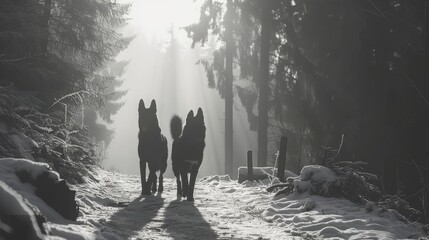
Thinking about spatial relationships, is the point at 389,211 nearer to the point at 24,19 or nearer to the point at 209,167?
the point at 24,19

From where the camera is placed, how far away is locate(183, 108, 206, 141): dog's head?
10.4 m

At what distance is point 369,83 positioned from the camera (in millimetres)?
16141

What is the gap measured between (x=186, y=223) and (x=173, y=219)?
377 millimetres

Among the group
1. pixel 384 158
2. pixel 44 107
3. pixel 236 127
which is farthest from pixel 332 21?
pixel 236 127

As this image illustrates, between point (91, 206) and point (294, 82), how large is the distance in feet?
49.0

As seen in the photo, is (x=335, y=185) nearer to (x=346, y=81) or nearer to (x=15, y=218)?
(x=15, y=218)

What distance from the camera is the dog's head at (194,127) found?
10.4 m

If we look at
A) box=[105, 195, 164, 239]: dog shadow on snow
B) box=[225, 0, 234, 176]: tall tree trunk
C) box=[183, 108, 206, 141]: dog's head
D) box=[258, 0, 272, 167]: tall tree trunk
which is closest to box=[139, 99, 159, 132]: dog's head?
box=[183, 108, 206, 141]: dog's head

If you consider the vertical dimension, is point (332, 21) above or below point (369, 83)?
above

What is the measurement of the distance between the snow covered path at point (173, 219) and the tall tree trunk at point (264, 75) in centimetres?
1136

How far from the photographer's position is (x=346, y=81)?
54.4 ft

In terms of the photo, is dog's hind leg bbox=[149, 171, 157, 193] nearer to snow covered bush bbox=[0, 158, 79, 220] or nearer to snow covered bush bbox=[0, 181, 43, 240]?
snow covered bush bbox=[0, 158, 79, 220]

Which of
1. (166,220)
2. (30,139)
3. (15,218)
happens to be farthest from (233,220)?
(15,218)

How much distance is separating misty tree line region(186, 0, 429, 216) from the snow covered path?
3.42 m
